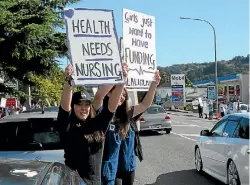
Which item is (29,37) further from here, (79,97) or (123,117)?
(79,97)

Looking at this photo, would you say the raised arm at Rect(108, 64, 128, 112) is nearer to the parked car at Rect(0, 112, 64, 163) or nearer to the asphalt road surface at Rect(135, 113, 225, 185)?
the parked car at Rect(0, 112, 64, 163)

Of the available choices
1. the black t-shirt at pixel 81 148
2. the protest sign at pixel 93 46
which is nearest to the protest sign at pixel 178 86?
the protest sign at pixel 93 46

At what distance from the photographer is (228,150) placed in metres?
7.59

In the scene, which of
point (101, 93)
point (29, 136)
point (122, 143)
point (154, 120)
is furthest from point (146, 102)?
point (154, 120)

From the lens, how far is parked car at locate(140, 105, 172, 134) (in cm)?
2045

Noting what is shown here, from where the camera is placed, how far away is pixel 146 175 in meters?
9.84

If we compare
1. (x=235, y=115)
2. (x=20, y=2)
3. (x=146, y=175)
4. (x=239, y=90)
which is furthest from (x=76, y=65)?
(x=239, y=90)

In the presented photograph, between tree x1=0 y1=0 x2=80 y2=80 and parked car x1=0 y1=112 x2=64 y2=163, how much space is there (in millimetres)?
13458

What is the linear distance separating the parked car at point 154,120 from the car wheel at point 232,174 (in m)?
12.7

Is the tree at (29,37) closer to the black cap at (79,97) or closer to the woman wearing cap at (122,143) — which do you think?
the woman wearing cap at (122,143)

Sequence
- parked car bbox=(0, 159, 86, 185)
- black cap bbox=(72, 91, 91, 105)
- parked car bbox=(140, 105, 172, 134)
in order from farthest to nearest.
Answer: parked car bbox=(140, 105, 172, 134) → black cap bbox=(72, 91, 91, 105) → parked car bbox=(0, 159, 86, 185)

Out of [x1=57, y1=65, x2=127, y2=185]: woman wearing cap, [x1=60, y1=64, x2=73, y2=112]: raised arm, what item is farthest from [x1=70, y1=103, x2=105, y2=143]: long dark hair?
[x1=60, y1=64, x2=73, y2=112]: raised arm

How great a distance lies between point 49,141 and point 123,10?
6.29ft

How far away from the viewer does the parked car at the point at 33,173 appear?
276cm
